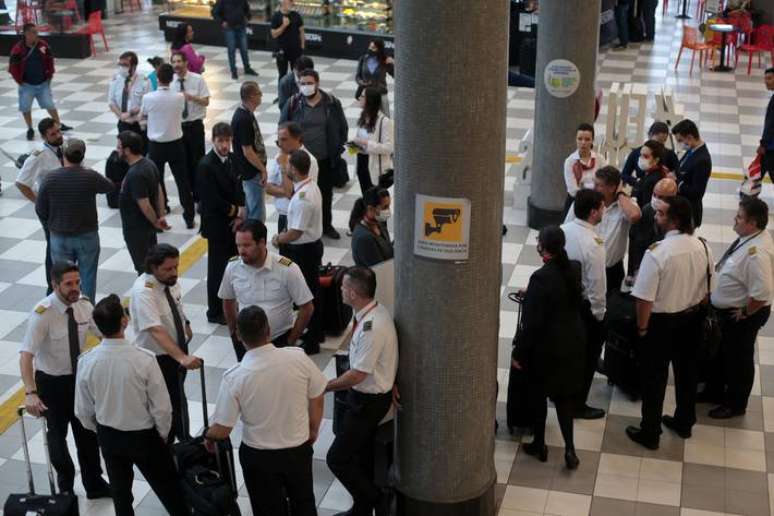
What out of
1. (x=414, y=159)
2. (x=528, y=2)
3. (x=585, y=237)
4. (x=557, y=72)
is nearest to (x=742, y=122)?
(x=528, y=2)

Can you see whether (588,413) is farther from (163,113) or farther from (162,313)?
(163,113)

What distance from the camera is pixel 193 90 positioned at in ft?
35.4

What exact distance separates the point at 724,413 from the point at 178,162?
579 cm

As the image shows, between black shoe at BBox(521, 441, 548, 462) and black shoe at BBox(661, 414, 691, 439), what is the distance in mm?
914

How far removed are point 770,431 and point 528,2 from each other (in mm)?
11199

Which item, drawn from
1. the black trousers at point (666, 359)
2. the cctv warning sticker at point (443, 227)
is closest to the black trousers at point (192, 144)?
the black trousers at point (666, 359)

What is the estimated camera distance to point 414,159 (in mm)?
5027

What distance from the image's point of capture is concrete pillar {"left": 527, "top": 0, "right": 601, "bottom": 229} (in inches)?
373


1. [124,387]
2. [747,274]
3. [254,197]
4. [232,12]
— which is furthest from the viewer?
[232,12]

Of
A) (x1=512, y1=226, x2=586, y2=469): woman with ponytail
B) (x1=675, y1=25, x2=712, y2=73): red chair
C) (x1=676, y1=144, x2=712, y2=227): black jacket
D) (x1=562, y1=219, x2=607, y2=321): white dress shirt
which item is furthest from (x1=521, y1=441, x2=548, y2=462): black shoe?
(x1=675, y1=25, x2=712, y2=73): red chair

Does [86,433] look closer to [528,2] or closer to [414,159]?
[414,159]

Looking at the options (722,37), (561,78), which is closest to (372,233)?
(561,78)

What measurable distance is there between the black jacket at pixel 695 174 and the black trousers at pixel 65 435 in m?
4.99

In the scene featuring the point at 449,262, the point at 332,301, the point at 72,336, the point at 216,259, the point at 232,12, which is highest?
the point at 232,12
